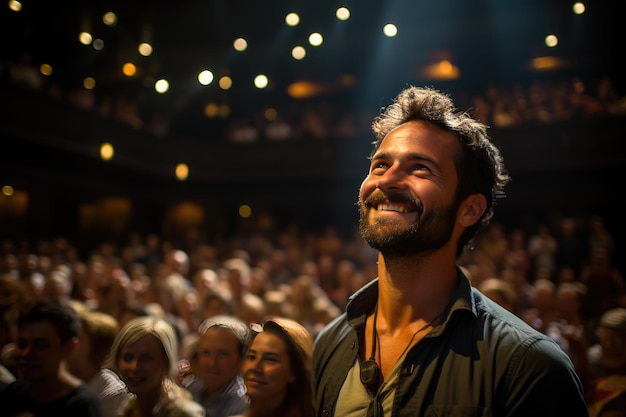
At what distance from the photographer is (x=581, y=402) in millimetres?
1316

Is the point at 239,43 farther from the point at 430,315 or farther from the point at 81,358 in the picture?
the point at 430,315

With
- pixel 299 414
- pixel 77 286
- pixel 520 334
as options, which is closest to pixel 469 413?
pixel 520 334

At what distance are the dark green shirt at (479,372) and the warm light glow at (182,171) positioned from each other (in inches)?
463

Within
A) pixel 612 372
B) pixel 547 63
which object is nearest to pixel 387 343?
pixel 612 372

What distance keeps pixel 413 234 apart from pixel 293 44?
1147 centimetres

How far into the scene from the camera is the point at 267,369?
1.89m

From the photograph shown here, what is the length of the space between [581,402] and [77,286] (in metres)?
5.55

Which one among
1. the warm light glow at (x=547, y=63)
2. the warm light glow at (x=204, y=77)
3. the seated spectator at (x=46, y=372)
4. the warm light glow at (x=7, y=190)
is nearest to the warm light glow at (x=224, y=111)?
the warm light glow at (x=7, y=190)

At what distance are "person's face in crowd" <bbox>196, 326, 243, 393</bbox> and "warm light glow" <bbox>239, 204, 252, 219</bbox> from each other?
11187 mm

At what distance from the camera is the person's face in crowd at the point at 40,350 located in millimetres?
2516

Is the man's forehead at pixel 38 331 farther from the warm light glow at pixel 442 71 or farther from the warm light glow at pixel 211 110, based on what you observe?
the warm light glow at pixel 211 110

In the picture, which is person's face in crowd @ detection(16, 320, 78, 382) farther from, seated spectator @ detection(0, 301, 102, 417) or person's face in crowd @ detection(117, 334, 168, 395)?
person's face in crowd @ detection(117, 334, 168, 395)

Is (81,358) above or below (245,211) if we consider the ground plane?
below

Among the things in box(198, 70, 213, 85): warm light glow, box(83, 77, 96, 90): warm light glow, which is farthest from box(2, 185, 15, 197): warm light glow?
box(198, 70, 213, 85): warm light glow
